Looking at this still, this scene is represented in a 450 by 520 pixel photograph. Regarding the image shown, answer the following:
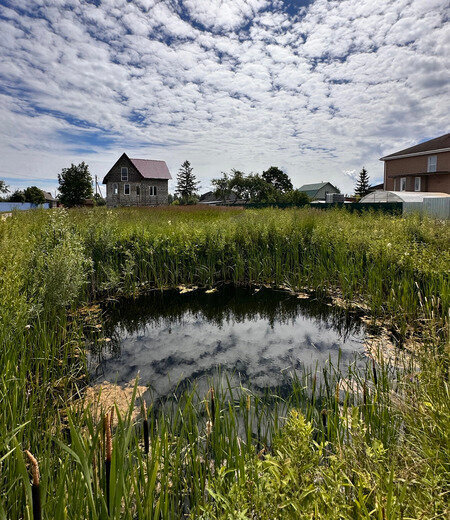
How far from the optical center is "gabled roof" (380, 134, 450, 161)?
3014cm

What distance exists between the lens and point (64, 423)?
284 centimetres

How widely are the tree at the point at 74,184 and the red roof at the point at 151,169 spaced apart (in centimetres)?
663

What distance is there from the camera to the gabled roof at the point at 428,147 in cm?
3014

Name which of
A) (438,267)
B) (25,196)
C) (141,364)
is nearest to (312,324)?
(438,267)

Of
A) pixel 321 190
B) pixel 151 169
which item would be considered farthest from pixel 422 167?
pixel 321 190

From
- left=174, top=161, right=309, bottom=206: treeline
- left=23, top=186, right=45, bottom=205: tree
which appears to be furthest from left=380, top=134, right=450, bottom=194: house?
left=23, top=186, right=45, bottom=205: tree

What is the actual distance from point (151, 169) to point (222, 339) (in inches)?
1656

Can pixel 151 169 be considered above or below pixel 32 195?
above

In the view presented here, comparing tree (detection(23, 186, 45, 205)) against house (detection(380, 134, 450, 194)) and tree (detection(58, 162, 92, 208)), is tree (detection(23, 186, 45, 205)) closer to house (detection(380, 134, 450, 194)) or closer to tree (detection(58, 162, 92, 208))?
tree (detection(58, 162, 92, 208))

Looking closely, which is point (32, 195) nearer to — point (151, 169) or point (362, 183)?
point (151, 169)

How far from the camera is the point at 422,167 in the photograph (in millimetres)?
32094

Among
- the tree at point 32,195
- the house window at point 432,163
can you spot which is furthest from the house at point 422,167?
the tree at point 32,195

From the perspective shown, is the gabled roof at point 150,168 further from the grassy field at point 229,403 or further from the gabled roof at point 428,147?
the grassy field at point 229,403

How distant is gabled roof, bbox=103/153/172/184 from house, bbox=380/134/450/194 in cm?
2885
